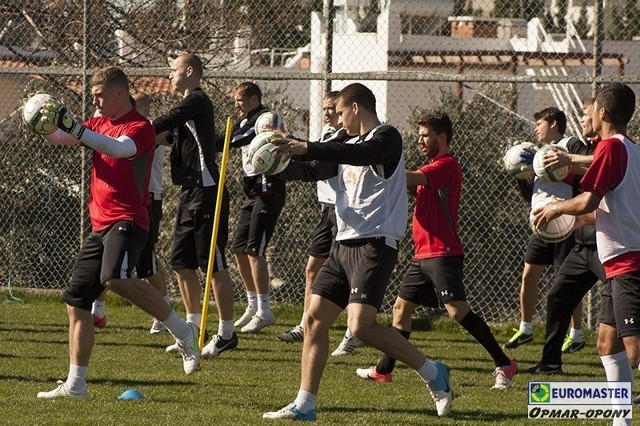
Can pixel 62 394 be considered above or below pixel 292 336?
above

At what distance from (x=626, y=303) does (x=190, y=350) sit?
3304 millimetres

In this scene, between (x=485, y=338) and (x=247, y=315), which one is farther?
(x=247, y=315)

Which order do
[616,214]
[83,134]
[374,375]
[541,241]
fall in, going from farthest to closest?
[541,241], [374,375], [83,134], [616,214]

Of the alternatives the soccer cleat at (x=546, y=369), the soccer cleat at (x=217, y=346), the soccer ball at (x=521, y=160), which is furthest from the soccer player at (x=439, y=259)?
the soccer cleat at (x=217, y=346)

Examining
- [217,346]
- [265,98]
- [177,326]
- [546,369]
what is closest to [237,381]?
[177,326]

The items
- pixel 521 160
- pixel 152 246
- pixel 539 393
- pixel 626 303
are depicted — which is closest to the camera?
pixel 626 303

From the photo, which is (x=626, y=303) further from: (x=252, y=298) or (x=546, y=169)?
(x=252, y=298)

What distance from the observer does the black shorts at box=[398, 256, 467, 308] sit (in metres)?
8.51

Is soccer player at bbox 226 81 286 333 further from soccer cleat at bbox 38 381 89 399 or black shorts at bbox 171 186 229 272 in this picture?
soccer cleat at bbox 38 381 89 399

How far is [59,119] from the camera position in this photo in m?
7.49

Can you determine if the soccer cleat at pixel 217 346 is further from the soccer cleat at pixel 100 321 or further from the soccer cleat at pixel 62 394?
the soccer cleat at pixel 62 394

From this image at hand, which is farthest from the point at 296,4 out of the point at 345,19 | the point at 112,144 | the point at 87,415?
the point at 87,415

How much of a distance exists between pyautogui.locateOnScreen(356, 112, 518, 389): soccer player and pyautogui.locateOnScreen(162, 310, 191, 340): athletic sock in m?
1.32

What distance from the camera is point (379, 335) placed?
711cm
